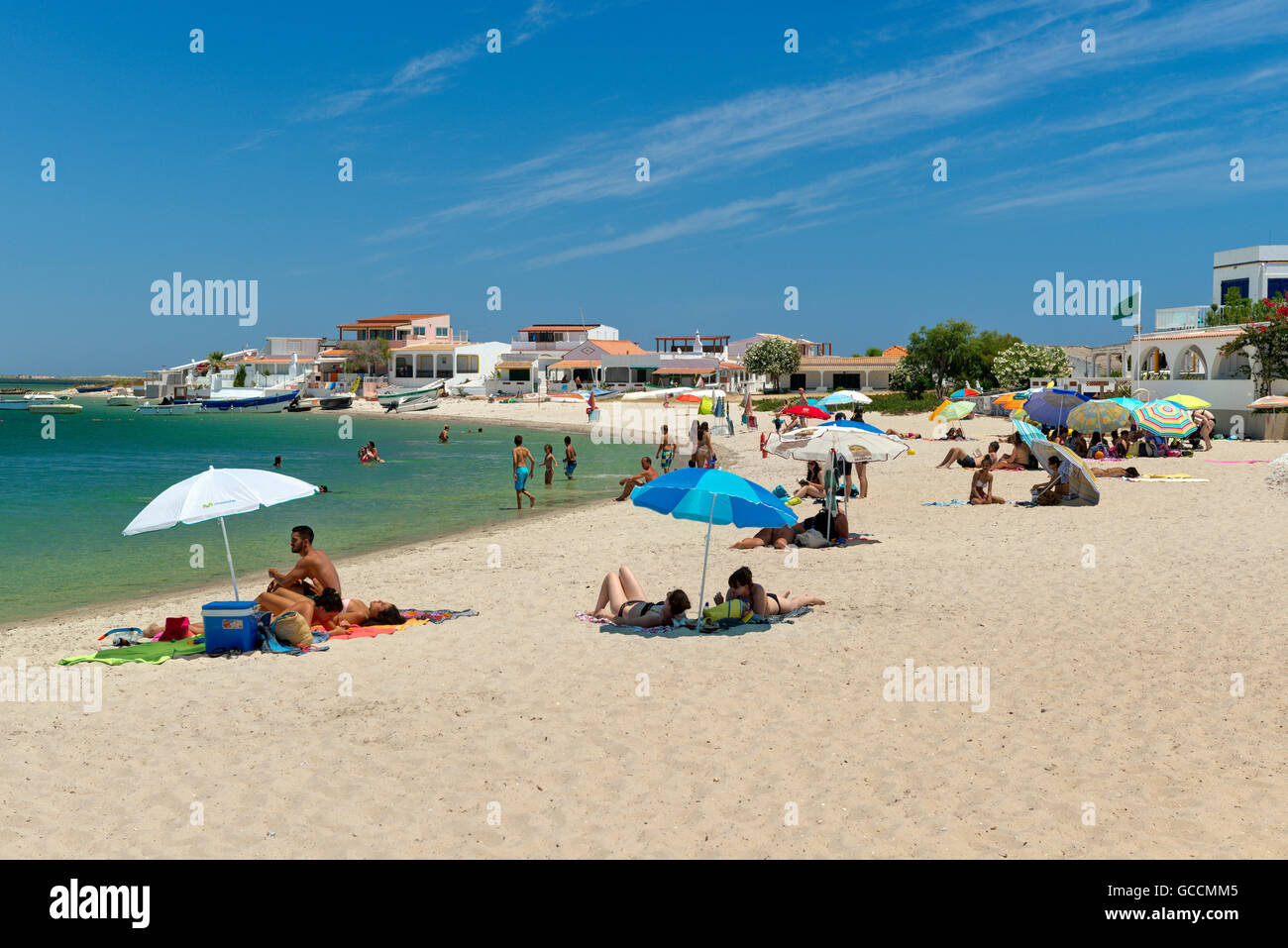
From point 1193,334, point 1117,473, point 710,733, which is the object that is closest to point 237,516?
point 710,733

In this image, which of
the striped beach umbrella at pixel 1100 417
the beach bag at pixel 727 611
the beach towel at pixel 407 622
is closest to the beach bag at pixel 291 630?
the beach towel at pixel 407 622

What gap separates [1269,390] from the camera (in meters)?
32.4

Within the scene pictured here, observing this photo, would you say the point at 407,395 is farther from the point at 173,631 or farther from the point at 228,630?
the point at 228,630

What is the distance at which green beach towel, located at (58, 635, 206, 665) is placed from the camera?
846cm

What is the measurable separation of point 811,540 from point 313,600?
6.94m

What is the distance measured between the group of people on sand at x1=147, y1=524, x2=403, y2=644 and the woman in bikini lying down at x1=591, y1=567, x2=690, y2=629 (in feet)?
6.80

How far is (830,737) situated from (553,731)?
182 cm

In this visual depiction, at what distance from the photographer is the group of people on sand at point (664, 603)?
926 cm

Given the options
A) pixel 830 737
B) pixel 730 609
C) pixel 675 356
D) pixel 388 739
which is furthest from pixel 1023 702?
pixel 675 356

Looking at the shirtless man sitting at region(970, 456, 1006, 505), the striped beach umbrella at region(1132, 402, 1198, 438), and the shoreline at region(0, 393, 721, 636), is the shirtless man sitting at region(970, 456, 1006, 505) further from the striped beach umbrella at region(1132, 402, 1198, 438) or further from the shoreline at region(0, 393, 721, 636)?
the shoreline at region(0, 393, 721, 636)

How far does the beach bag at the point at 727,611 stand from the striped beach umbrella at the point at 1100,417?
16270 millimetres

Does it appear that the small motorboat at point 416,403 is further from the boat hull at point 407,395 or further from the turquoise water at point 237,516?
the turquoise water at point 237,516

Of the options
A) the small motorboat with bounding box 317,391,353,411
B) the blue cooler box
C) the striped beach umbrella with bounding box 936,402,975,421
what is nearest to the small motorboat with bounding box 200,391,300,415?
the small motorboat with bounding box 317,391,353,411

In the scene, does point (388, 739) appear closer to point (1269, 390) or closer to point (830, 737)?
point (830, 737)
